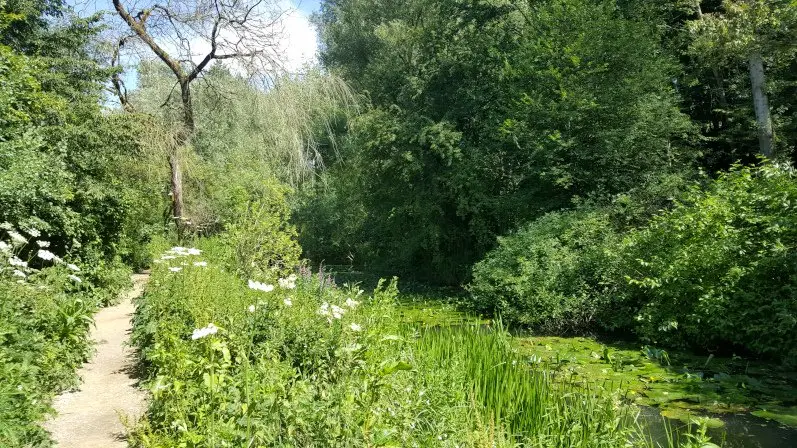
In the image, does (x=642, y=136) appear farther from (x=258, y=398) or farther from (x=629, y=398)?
(x=258, y=398)

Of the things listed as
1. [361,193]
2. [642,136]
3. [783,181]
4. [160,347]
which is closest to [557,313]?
[783,181]

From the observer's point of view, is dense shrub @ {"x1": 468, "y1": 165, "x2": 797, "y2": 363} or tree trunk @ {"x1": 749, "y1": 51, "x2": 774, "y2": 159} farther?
tree trunk @ {"x1": 749, "y1": 51, "x2": 774, "y2": 159}

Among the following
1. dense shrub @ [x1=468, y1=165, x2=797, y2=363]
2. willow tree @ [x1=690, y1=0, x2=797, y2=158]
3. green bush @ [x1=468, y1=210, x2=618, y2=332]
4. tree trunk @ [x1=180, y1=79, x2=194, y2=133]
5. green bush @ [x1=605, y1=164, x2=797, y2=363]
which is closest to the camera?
green bush @ [x1=605, y1=164, x2=797, y2=363]

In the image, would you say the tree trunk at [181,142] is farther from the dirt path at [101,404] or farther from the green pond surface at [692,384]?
the green pond surface at [692,384]

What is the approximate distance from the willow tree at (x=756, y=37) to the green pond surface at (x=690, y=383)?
7.60 meters

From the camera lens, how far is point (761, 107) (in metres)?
13.5

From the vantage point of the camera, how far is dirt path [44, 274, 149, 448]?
4.28 metres

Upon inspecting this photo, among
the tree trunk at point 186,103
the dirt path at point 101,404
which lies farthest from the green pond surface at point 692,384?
the tree trunk at point 186,103

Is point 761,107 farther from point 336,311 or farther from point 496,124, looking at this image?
point 336,311

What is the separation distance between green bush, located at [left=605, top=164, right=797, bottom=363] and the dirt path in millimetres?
7181

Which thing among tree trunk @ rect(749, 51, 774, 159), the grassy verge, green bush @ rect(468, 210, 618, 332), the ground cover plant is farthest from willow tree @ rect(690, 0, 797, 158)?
the ground cover plant

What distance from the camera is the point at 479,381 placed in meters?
4.59

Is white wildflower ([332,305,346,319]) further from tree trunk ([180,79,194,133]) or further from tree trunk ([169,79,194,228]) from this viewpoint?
tree trunk ([180,79,194,133])

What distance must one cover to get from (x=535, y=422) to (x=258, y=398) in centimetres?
212
